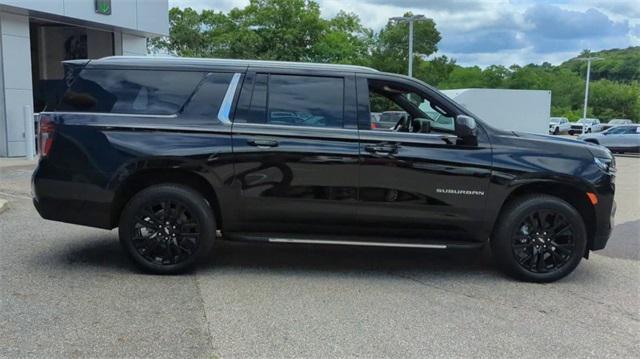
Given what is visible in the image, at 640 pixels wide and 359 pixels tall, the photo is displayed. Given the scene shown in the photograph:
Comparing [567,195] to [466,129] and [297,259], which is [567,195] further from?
[297,259]

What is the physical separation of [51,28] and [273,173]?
17974mm

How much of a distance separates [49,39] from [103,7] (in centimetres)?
429

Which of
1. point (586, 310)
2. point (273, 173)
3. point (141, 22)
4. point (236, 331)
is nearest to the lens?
point (236, 331)

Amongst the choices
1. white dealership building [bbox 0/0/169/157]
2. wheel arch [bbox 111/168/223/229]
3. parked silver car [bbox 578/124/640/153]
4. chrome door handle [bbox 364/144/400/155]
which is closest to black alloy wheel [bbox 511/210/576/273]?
chrome door handle [bbox 364/144/400/155]

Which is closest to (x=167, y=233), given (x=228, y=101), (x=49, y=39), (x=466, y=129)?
(x=228, y=101)

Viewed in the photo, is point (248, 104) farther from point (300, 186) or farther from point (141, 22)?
point (141, 22)

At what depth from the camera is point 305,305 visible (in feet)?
15.2

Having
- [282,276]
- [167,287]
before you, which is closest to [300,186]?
[282,276]

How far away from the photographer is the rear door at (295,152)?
205 inches

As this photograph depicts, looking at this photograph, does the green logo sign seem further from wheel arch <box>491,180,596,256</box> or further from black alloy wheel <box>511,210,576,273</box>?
black alloy wheel <box>511,210,576,273</box>

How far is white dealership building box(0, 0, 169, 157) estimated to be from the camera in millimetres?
15344

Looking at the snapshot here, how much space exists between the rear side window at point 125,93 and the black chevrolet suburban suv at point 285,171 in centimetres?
1

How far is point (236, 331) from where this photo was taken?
409 cm

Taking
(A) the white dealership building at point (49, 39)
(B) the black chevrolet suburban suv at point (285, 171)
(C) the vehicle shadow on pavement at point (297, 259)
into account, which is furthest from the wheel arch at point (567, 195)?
(A) the white dealership building at point (49, 39)
